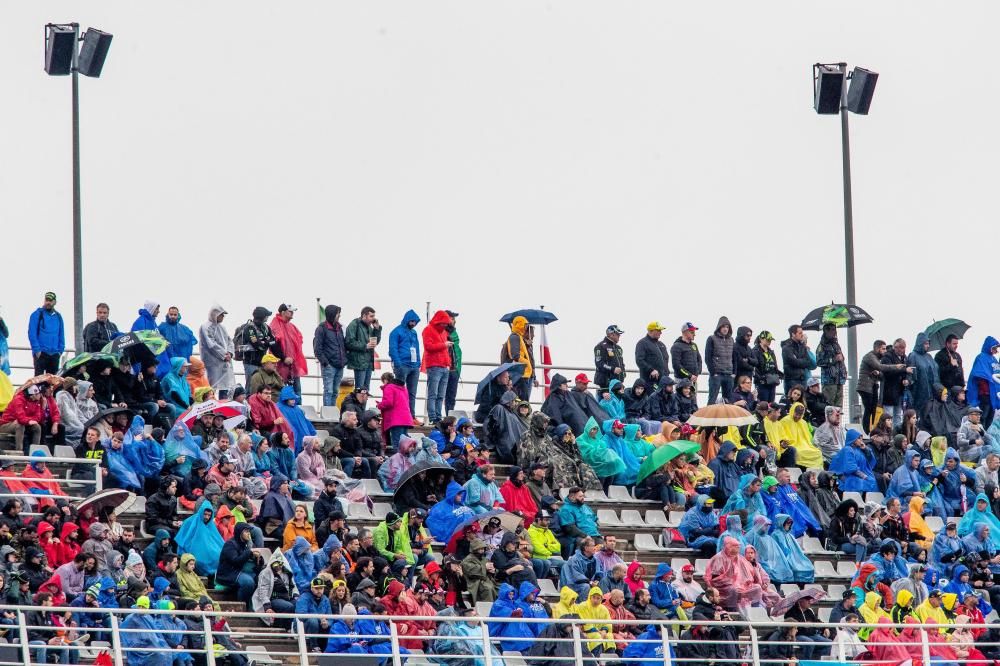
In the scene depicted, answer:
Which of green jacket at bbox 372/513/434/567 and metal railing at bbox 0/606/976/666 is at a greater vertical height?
green jacket at bbox 372/513/434/567

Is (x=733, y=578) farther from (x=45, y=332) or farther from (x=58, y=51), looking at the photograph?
(x=58, y=51)

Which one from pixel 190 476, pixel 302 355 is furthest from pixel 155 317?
pixel 190 476

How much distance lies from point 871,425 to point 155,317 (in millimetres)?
10087

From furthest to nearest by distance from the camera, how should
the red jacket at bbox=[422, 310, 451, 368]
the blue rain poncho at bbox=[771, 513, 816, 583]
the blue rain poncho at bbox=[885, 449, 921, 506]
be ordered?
1. the blue rain poncho at bbox=[885, 449, 921, 506]
2. the red jacket at bbox=[422, 310, 451, 368]
3. the blue rain poncho at bbox=[771, 513, 816, 583]

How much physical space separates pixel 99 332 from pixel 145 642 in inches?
308

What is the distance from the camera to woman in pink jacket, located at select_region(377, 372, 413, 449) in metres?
33.2

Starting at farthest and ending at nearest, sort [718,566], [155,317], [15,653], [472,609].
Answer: [155,317]
[718,566]
[472,609]
[15,653]

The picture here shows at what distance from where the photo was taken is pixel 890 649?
1176 inches

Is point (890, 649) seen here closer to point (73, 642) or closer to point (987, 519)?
point (987, 519)

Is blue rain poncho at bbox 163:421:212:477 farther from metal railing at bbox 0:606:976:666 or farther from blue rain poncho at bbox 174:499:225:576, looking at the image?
metal railing at bbox 0:606:976:666

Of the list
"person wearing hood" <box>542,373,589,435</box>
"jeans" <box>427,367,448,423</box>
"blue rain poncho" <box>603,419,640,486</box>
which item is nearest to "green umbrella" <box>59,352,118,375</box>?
"jeans" <box>427,367,448,423</box>

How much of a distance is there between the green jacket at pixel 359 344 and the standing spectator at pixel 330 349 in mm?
78

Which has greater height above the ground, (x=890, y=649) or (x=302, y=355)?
(x=302, y=355)

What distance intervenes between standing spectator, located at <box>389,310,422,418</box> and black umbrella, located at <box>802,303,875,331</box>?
6.37 meters
